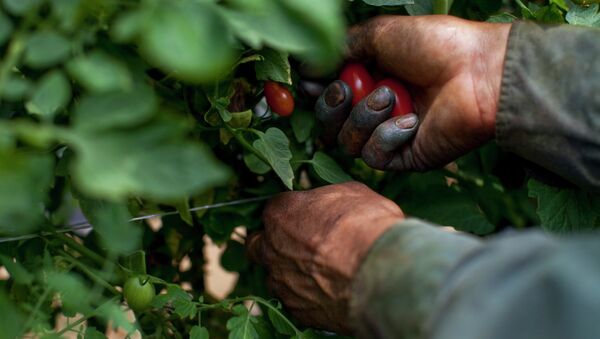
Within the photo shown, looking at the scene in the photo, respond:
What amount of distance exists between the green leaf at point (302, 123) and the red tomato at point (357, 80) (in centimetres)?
8

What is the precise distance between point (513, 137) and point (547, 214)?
13cm

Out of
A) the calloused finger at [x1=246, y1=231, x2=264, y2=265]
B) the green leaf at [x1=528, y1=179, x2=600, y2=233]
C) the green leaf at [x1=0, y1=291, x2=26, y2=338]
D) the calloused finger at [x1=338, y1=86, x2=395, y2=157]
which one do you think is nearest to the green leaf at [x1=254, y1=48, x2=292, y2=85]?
the calloused finger at [x1=338, y1=86, x2=395, y2=157]

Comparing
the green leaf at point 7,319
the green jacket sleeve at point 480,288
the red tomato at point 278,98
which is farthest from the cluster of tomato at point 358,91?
the green leaf at point 7,319

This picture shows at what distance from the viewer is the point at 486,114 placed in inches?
42.3

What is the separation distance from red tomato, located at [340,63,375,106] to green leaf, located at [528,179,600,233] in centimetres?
27

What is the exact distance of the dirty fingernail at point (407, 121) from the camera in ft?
3.76

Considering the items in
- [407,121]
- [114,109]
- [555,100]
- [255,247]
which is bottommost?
[255,247]

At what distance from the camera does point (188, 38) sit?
0.53 meters

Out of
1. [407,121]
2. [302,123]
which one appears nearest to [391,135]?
[407,121]

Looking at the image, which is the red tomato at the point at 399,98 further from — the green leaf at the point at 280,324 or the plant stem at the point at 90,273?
the plant stem at the point at 90,273

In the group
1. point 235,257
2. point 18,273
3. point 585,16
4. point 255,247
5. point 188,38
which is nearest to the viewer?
point 188,38

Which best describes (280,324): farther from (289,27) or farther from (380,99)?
(289,27)

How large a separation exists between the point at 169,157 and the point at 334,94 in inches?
24.1

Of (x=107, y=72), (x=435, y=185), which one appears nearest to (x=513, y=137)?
(x=435, y=185)
